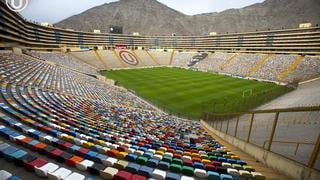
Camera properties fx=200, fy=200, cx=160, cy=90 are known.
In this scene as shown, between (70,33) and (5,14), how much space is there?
46.0 meters

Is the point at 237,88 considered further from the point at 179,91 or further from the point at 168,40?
the point at 168,40

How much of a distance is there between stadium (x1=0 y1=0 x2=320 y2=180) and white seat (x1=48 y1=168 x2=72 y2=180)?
0.02 metres

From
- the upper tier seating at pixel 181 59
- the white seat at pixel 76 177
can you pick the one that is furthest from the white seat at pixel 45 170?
the upper tier seating at pixel 181 59

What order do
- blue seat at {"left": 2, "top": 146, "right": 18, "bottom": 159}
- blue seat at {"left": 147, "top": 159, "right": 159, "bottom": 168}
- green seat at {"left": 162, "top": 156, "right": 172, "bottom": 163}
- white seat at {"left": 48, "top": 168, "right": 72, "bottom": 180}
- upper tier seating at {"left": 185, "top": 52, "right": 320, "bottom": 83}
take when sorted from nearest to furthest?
white seat at {"left": 48, "top": 168, "right": 72, "bottom": 180}, blue seat at {"left": 2, "top": 146, "right": 18, "bottom": 159}, blue seat at {"left": 147, "top": 159, "right": 159, "bottom": 168}, green seat at {"left": 162, "top": 156, "right": 172, "bottom": 163}, upper tier seating at {"left": 185, "top": 52, "right": 320, "bottom": 83}

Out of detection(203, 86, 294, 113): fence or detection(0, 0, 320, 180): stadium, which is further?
detection(203, 86, 294, 113): fence

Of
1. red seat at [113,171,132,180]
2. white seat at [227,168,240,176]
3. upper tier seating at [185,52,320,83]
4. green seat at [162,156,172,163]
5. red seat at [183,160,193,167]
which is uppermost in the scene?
upper tier seating at [185,52,320,83]

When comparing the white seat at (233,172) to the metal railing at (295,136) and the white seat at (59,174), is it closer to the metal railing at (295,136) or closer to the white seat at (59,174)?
the metal railing at (295,136)

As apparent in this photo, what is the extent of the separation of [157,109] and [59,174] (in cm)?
2524

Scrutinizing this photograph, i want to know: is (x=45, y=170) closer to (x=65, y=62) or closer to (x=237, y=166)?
(x=237, y=166)

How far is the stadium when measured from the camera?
574cm

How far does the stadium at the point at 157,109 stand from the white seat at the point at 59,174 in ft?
0.08

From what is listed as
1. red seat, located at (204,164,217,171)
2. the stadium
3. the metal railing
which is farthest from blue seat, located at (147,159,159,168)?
the metal railing

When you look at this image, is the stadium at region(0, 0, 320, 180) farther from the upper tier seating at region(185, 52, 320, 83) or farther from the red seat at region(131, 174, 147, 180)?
the upper tier seating at region(185, 52, 320, 83)

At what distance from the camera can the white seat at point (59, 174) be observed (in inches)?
176
